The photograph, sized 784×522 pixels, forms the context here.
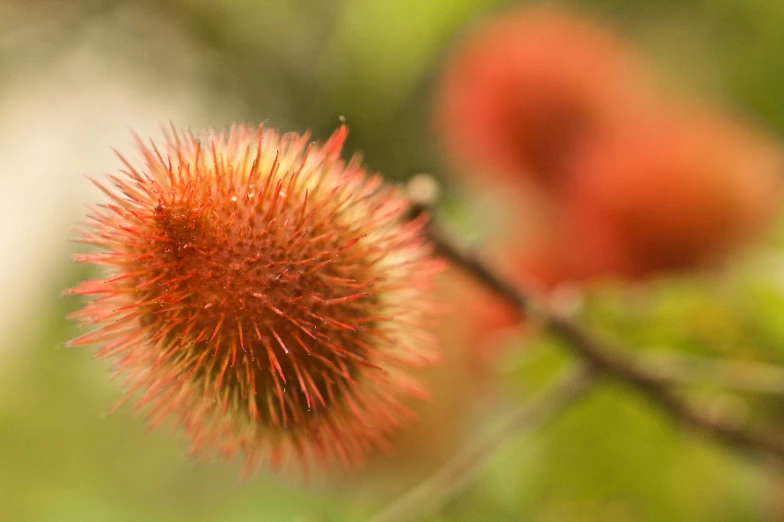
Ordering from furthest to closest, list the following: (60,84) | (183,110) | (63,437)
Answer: (60,84) < (183,110) < (63,437)

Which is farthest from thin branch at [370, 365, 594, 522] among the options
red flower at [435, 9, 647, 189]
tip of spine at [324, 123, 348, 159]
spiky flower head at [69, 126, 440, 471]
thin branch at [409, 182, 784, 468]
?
red flower at [435, 9, 647, 189]

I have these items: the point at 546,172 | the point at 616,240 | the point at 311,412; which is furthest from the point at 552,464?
the point at 311,412

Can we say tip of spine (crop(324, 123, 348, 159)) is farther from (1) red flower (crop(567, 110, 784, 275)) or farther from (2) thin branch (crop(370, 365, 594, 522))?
(1) red flower (crop(567, 110, 784, 275))

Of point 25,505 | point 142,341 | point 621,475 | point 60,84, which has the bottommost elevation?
point 25,505

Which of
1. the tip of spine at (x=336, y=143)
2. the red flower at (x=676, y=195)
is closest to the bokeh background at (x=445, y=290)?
the red flower at (x=676, y=195)

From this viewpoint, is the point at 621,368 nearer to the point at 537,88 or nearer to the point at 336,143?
the point at 336,143

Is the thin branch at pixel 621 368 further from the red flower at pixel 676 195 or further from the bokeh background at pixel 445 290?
the red flower at pixel 676 195

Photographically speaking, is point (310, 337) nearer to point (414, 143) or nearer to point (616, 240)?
point (616, 240)
